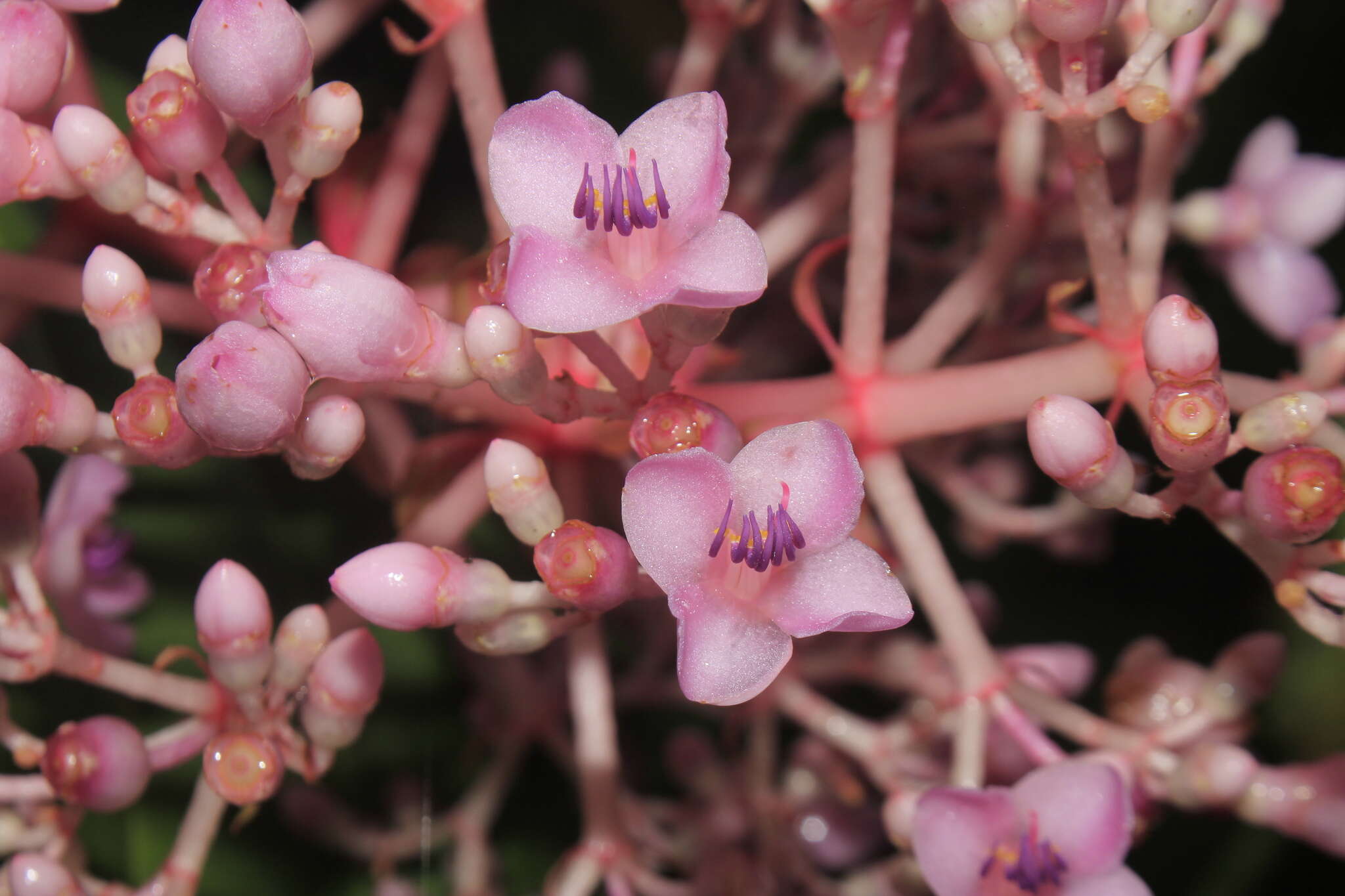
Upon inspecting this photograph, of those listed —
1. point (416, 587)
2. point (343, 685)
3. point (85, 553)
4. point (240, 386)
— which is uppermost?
point (240, 386)

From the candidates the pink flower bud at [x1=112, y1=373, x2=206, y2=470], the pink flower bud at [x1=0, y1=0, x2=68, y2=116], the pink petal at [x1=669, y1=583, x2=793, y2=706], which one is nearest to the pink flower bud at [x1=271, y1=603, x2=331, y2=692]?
the pink flower bud at [x1=112, y1=373, x2=206, y2=470]

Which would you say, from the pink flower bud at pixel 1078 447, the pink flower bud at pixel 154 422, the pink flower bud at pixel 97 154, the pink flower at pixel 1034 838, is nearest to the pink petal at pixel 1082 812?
the pink flower at pixel 1034 838

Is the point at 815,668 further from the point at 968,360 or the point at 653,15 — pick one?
the point at 653,15

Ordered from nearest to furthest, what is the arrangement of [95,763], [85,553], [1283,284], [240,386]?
1. [240,386]
2. [95,763]
3. [85,553]
4. [1283,284]

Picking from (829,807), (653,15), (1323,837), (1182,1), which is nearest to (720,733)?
(829,807)

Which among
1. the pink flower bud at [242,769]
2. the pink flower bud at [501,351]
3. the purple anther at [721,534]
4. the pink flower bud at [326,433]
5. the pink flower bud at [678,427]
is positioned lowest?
the pink flower bud at [242,769]

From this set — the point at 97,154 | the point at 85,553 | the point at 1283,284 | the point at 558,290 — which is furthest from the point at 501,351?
the point at 1283,284

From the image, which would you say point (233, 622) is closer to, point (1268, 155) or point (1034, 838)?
point (1034, 838)

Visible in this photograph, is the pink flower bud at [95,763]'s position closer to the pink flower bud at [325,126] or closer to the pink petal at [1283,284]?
the pink flower bud at [325,126]
